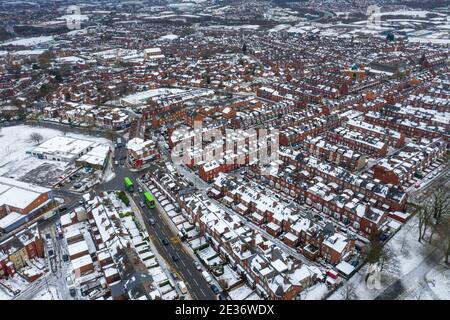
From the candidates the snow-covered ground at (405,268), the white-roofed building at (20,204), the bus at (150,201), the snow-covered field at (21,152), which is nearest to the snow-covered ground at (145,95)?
the snow-covered field at (21,152)

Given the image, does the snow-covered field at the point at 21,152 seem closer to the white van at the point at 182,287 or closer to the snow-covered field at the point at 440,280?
the white van at the point at 182,287

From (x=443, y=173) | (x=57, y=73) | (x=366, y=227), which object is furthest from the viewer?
(x=57, y=73)

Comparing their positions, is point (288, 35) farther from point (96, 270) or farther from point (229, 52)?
point (96, 270)

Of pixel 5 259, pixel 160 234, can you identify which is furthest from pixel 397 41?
pixel 5 259

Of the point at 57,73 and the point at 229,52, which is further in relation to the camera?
the point at 229,52
